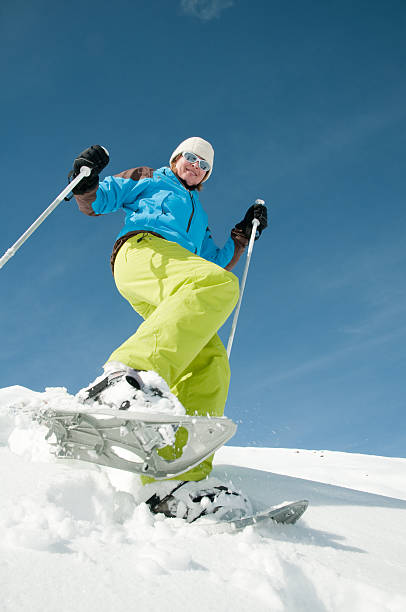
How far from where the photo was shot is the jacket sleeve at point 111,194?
2920 mm

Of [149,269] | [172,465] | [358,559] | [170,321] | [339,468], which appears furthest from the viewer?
[339,468]

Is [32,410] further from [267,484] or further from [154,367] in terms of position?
[267,484]

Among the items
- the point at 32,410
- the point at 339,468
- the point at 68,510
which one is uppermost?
the point at 339,468

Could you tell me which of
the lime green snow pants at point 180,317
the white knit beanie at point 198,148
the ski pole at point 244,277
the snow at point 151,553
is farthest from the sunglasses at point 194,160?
the snow at point 151,553

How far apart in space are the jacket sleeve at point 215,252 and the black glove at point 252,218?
11.0 inches

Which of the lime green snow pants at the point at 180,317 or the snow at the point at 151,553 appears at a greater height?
the lime green snow pants at the point at 180,317

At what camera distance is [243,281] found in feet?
11.9

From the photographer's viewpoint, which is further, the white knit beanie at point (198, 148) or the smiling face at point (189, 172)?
the white knit beanie at point (198, 148)

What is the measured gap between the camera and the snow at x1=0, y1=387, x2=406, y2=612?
3.36 feet

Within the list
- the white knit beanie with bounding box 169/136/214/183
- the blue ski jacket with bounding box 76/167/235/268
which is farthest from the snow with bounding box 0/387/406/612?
the white knit beanie with bounding box 169/136/214/183

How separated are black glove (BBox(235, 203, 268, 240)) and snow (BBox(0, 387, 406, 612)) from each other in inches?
107

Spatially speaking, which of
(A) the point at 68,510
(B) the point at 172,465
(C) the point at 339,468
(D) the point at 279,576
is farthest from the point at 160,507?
(C) the point at 339,468

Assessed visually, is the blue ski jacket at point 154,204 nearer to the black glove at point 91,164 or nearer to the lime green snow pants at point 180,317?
the black glove at point 91,164

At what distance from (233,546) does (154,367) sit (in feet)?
2.57
